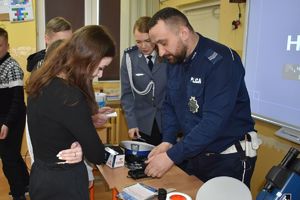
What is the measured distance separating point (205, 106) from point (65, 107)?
2.07ft

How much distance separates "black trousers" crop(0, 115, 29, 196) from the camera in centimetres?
249

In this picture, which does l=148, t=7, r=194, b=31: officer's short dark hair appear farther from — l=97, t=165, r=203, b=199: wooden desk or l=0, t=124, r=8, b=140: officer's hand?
l=0, t=124, r=8, b=140: officer's hand

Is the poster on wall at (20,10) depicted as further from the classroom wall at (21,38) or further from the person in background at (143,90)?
the person in background at (143,90)

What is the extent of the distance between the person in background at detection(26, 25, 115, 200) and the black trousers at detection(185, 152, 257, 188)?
1.82ft

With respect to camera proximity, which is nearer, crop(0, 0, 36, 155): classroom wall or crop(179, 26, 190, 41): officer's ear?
crop(179, 26, 190, 41): officer's ear

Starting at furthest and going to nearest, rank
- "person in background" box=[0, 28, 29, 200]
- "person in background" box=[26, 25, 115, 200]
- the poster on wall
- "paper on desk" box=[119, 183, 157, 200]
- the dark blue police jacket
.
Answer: the poster on wall → "person in background" box=[0, 28, 29, 200] → the dark blue police jacket → "paper on desk" box=[119, 183, 157, 200] → "person in background" box=[26, 25, 115, 200]

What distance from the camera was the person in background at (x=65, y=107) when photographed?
1.07 metres

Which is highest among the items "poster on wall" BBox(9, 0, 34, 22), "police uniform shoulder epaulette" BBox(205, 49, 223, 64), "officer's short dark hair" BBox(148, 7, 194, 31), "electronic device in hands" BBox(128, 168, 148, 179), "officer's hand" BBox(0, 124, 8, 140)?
"poster on wall" BBox(9, 0, 34, 22)

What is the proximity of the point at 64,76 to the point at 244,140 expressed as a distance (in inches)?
36.4

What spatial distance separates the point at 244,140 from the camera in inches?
59.4

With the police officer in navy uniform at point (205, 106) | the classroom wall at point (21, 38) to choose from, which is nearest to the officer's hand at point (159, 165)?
the police officer in navy uniform at point (205, 106)

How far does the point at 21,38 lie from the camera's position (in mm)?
3396

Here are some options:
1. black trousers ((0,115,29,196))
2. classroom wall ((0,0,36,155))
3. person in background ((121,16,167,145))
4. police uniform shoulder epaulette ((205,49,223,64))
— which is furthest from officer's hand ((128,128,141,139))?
classroom wall ((0,0,36,155))

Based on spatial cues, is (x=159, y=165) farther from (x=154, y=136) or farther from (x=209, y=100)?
(x=154, y=136)
